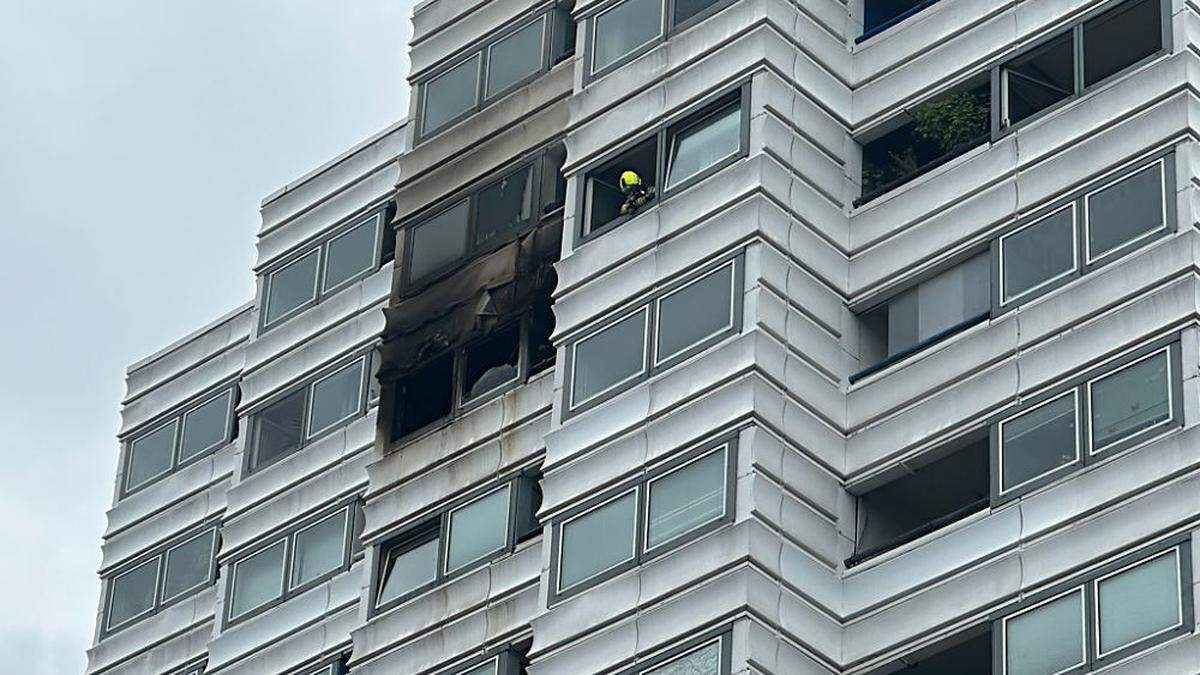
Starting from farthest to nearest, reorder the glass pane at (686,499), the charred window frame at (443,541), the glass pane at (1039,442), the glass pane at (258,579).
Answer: the glass pane at (258,579) < the charred window frame at (443,541) < the glass pane at (686,499) < the glass pane at (1039,442)

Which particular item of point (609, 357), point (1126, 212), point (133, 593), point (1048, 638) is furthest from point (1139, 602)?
point (133, 593)

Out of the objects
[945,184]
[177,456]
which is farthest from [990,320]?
[177,456]

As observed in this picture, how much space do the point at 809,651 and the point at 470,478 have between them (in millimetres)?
10334

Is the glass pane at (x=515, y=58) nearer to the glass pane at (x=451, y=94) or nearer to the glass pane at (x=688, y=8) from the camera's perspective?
the glass pane at (x=451, y=94)

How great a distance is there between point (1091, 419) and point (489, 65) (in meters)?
19.0

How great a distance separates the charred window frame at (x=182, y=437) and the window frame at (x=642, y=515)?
778 inches

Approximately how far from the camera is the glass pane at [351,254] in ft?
234

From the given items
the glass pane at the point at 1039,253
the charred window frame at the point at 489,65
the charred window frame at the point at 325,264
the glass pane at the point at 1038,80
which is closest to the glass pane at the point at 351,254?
the charred window frame at the point at 325,264

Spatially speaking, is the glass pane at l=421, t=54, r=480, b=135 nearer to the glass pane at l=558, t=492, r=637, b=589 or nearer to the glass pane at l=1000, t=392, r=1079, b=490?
the glass pane at l=558, t=492, r=637, b=589

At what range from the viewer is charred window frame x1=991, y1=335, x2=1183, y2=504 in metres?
52.3

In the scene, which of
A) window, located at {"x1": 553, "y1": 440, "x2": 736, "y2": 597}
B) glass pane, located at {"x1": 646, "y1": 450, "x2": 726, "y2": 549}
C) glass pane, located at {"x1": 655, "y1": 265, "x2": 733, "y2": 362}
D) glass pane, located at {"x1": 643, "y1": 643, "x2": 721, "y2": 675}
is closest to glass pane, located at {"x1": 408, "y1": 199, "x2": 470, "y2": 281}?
glass pane, located at {"x1": 655, "y1": 265, "x2": 733, "y2": 362}

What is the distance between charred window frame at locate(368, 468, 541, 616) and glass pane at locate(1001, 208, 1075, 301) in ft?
34.4

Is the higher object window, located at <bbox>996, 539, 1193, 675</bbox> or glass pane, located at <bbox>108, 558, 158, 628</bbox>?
glass pane, located at <bbox>108, 558, 158, 628</bbox>

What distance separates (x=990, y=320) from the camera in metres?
56.1
